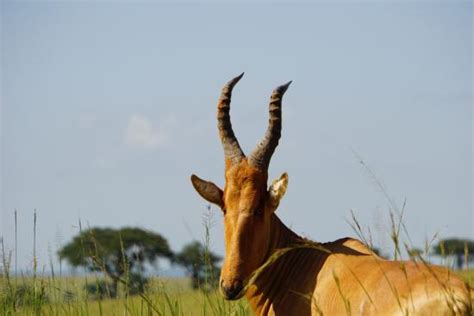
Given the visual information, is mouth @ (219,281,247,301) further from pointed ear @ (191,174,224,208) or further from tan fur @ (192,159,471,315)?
pointed ear @ (191,174,224,208)

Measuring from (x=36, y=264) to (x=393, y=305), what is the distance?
182 inches

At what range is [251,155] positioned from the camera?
873 cm

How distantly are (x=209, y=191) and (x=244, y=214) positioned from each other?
0.59 meters

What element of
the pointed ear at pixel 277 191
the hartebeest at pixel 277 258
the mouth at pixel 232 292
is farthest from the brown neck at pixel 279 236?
the mouth at pixel 232 292

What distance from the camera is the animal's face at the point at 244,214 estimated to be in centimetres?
814

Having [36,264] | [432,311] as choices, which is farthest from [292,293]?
[36,264]

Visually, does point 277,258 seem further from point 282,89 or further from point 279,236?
point 282,89

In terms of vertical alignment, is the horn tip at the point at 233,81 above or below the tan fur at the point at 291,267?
above

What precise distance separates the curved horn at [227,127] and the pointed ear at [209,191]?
33cm

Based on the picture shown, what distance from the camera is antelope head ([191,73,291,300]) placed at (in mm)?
8164

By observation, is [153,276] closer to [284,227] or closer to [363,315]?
[284,227]

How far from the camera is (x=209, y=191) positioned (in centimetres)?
877

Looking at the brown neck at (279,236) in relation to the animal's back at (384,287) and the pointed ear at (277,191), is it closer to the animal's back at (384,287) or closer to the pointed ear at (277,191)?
the pointed ear at (277,191)

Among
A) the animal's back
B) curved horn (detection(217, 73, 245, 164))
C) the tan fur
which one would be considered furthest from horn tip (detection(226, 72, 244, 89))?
the animal's back
